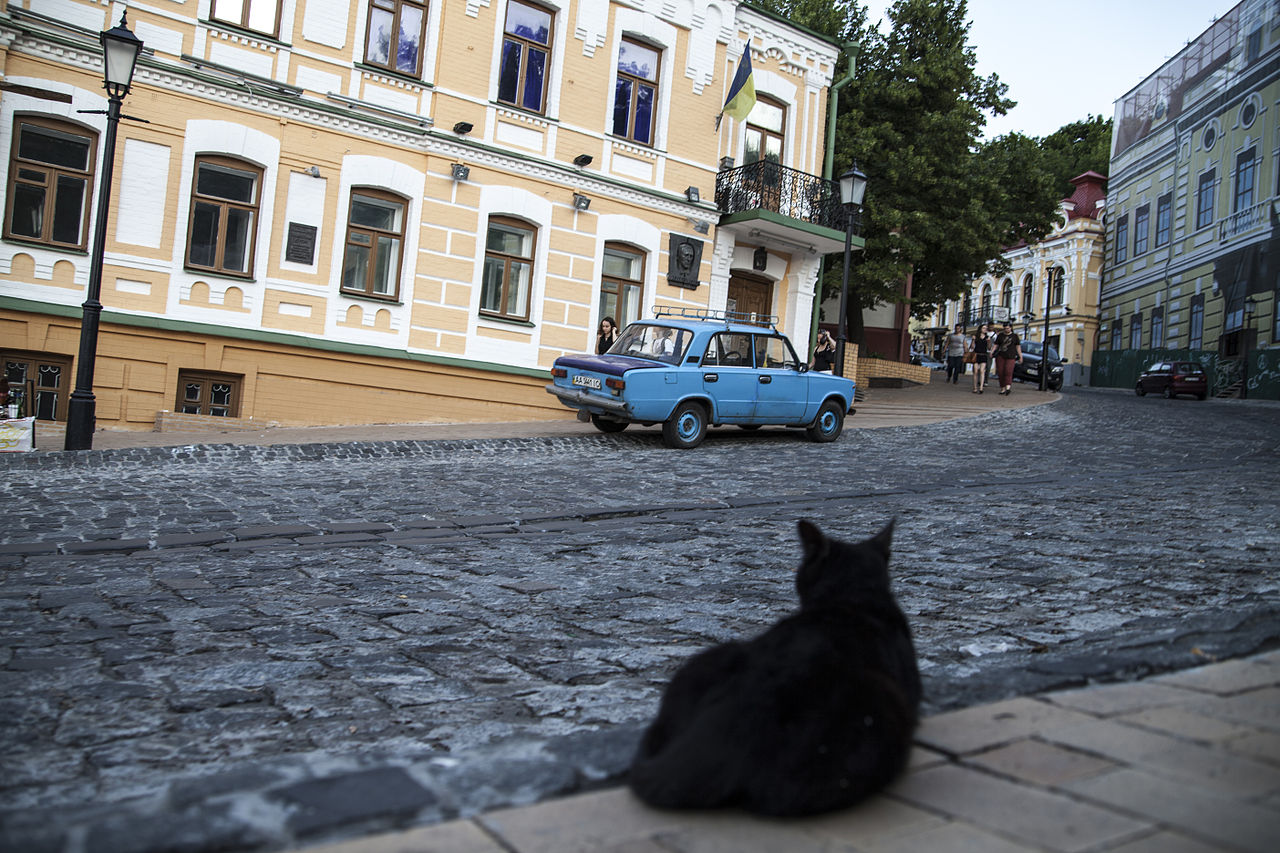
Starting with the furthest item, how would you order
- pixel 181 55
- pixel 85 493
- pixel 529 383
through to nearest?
pixel 529 383 → pixel 181 55 → pixel 85 493

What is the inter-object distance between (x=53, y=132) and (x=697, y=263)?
38.9 ft

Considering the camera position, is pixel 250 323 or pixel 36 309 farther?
pixel 250 323

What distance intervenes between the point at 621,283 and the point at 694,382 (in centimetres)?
663

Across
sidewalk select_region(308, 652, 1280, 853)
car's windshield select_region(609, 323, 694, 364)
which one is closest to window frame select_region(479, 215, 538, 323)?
car's windshield select_region(609, 323, 694, 364)

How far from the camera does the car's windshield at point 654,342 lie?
14219 millimetres

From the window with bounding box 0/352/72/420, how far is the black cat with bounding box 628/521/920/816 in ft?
46.8

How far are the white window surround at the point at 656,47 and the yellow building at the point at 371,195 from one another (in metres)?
0.04

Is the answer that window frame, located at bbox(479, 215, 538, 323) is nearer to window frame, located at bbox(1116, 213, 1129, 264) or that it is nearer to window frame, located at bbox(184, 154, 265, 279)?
window frame, located at bbox(184, 154, 265, 279)

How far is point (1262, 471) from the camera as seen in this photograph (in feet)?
40.3

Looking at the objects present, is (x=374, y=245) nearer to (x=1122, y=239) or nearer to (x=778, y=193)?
(x=778, y=193)

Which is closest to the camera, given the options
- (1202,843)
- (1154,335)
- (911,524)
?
(1202,843)

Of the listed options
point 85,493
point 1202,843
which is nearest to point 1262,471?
point 1202,843

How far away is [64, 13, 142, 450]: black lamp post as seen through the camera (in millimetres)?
11602

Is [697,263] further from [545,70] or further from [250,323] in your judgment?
[250,323]
